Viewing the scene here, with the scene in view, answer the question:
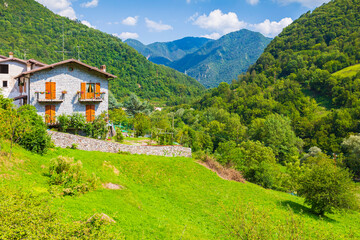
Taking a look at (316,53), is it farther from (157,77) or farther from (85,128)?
(85,128)

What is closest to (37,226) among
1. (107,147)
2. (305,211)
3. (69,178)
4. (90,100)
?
(69,178)

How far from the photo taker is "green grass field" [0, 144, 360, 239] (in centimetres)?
1291

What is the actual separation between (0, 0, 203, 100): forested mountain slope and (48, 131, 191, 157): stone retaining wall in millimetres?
98180

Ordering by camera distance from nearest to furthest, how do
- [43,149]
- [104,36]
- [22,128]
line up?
[22,128] < [43,149] < [104,36]

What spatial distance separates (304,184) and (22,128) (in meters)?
26.3

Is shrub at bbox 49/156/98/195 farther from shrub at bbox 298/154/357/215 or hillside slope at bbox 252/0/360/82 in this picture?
hillside slope at bbox 252/0/360/82

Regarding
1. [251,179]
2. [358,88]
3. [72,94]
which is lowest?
[251,179]

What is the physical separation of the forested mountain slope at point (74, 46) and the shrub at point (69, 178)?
106 metres

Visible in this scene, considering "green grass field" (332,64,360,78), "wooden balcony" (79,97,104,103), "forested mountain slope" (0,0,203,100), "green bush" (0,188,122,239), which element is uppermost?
"forested mountain slope" (0,0,203,100)

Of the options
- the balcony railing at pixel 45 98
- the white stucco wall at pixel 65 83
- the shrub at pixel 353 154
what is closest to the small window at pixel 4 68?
the white stucco wall at pixel 65 83

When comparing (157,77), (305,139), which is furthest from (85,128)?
(157,77)

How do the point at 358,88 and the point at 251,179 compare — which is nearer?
the point at 251,179

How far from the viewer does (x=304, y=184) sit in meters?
25.2

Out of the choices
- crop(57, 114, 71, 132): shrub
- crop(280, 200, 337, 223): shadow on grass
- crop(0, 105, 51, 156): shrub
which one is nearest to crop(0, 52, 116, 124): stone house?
crop(57, 114, 71, 132): shrub
